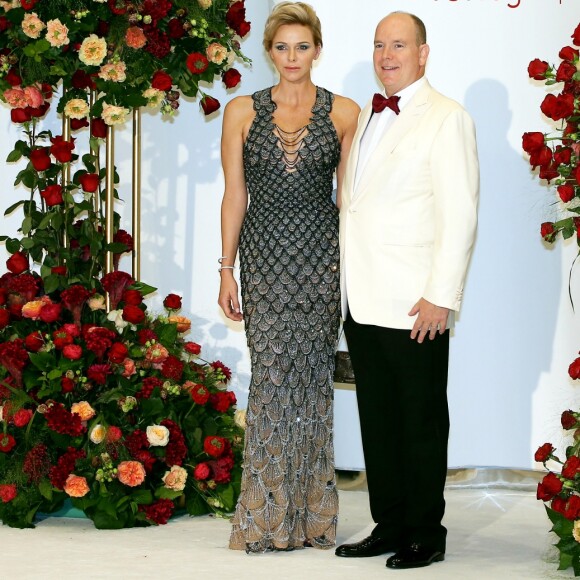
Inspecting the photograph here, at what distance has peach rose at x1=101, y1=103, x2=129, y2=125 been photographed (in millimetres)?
4195

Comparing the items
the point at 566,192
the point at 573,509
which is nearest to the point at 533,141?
the point at 566,192

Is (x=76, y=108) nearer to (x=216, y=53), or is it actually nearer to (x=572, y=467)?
(x=216, y=53)

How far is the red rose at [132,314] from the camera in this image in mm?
4320

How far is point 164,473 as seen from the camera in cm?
430

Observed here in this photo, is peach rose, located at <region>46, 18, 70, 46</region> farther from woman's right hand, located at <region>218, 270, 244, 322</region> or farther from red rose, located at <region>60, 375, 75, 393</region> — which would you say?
red rose, located at <region>60, 375, 75, 393</region>

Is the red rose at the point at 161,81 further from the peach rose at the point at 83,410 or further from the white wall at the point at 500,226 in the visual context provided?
the peach rose at the point at 83,410

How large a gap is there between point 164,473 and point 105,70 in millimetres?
1507

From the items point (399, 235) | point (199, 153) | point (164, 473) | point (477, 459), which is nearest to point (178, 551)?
point (164, 473)

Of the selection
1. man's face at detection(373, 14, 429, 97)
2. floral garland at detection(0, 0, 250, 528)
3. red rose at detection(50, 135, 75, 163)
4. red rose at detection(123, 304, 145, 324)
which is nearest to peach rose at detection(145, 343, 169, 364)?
floral garland at detection(0, 0, 250, 528)

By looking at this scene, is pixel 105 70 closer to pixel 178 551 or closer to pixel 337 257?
pixel 337 257

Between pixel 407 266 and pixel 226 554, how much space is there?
112 cm

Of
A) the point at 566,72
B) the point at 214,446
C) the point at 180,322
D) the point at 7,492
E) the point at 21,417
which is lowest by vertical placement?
the point at 7,492

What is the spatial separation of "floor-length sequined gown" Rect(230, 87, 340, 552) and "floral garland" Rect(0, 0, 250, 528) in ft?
1.84

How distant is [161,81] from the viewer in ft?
13.8
